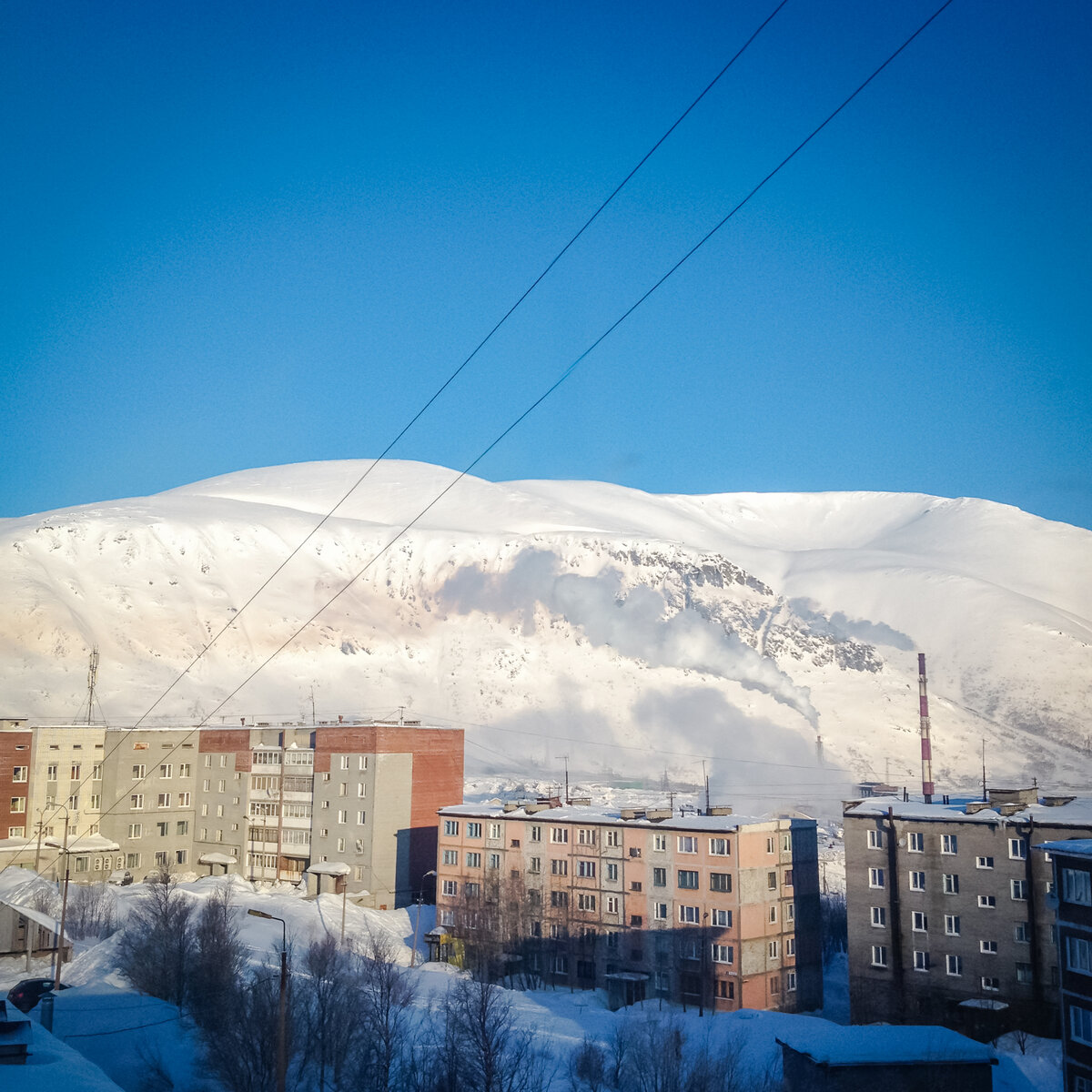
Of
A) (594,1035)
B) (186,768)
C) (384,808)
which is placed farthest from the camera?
(186,768)

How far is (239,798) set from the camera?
168 feet

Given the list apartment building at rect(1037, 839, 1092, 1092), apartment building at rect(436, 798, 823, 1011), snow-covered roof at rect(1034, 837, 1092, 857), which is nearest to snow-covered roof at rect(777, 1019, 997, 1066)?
apartment building at rect(1037, 839, 1092, 1092)

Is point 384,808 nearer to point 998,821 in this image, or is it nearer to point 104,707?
point 998,821

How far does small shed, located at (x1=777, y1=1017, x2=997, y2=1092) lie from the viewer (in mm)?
19484

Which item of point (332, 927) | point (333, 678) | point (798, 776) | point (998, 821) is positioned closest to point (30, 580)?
point (333, 678)

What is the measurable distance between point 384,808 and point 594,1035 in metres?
20.6

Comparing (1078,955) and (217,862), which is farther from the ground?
(1078,955)

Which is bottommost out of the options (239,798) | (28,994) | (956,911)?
(28,994)

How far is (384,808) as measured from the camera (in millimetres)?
45594

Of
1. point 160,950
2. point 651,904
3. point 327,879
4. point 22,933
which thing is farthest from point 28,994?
point 327,879

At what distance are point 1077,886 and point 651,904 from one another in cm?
1570

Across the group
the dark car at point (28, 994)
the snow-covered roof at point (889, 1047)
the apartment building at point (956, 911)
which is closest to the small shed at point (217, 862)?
the dark car at point (28, 994)

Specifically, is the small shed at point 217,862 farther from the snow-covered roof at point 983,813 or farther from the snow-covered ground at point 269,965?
the snow-covered roof at point 983,813

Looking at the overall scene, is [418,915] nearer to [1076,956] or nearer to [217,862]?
[217,862]
